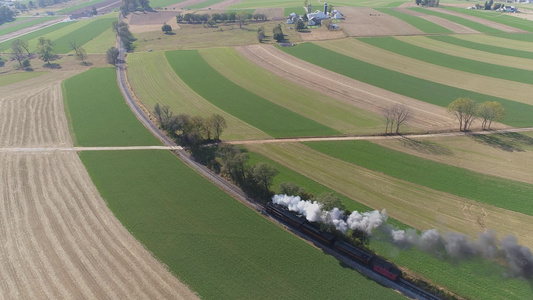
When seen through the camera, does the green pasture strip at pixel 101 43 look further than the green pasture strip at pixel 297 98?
Yes

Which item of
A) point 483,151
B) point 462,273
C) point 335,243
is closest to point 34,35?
point 335,243

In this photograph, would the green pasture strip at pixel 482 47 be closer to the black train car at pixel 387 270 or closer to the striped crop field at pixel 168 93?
the striped crop field at pixel 168 93

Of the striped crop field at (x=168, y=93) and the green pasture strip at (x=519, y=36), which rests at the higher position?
the green pasture strip at (x=519, y=36)

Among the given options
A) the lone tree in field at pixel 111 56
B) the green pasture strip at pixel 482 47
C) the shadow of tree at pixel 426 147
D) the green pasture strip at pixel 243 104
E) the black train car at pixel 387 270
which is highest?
the lone tree in field at pixel 111 56

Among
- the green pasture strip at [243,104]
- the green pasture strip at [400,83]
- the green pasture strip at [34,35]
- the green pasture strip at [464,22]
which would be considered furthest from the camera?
the green pasture strip at [34,35]

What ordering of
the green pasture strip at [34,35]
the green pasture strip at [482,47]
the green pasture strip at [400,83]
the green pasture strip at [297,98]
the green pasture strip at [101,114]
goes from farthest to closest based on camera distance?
the green pasture strip at [34,35]
the green pasture strip at [482,47]
the green pasture strip at [400,83]
the green pasture strip at [297,98]
the green pasture strip at [101,114]

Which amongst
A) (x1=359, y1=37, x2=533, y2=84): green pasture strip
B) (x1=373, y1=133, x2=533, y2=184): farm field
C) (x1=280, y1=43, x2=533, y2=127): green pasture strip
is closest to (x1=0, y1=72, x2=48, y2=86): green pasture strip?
(x1=280, y1=43, x2=533, y2=127): green pasture strip

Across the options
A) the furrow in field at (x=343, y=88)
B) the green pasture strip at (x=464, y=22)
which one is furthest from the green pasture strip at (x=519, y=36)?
the furrow in field at (x=343, y=88)

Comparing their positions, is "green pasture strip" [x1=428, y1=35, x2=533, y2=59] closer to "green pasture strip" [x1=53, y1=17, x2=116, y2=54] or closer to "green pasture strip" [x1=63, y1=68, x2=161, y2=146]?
"green pasture strip" [x1=63, y1=68, x2=161, y2=146]
